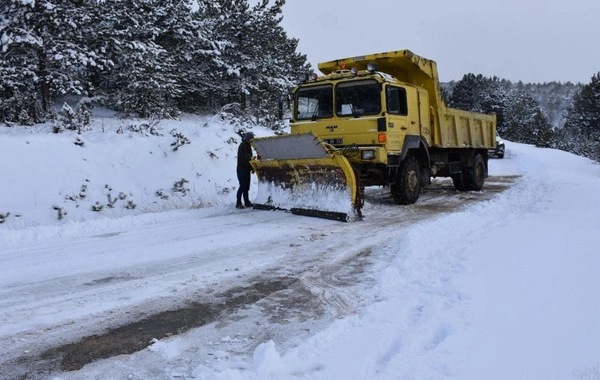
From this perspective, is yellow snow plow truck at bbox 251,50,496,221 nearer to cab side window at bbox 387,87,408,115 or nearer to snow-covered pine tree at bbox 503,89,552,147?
cab side window at bbox 387,87,408,115

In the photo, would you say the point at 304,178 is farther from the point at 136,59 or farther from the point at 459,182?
the point at 136,59

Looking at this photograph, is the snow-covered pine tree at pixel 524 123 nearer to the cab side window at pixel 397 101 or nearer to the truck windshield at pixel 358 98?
the cab side window at pixel 397 101

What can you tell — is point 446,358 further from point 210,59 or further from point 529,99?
point 529,99

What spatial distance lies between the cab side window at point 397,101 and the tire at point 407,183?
1.12 metres

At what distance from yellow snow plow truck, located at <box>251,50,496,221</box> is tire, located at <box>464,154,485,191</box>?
2.40m

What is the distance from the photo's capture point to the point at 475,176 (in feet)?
44.3

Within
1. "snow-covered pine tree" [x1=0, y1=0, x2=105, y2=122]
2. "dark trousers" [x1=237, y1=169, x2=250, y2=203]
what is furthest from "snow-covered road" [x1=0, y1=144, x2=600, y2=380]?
"snow-covered pine tree" [x1=0, y1=0, x2=105, y2=122]

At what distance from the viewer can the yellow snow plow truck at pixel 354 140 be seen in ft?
27.7

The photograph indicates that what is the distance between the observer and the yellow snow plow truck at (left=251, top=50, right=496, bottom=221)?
8.45 m

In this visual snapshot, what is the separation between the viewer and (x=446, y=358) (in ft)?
9.32

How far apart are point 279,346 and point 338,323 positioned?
54 cm

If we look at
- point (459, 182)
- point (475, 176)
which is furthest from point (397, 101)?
point (475, 176)

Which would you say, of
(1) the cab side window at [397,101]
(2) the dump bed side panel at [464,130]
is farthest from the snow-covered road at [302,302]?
(2) the dump bed side panel at [464,130]

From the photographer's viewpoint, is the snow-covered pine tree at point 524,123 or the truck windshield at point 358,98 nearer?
the truck windshield at point 358,98
